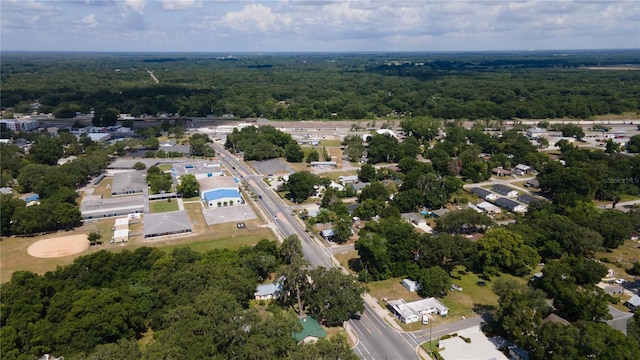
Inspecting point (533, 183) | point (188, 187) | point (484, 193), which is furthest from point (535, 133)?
point (188, 187)

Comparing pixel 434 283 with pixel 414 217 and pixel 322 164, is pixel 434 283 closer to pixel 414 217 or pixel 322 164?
pixel 414 217

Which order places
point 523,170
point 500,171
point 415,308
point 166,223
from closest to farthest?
point 415,308
point 166,223
point 523,170
point 500,171

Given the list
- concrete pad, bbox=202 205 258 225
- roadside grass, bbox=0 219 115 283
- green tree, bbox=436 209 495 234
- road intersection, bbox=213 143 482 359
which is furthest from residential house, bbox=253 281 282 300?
roadside grass, bbox=0 219 115 283

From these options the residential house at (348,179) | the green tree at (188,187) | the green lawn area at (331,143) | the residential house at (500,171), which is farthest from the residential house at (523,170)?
the green tree at (188,187)

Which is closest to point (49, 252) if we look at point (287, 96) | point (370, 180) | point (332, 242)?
point (332, 242)

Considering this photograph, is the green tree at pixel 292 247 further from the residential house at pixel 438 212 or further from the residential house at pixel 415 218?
the residential house at pixel 438 212

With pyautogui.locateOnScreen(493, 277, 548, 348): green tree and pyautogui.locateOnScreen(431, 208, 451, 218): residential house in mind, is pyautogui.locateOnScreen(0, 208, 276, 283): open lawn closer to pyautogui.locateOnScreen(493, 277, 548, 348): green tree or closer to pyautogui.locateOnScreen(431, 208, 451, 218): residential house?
pyautogui.locateOnScreen(431, 208, 451, 218): residential house
